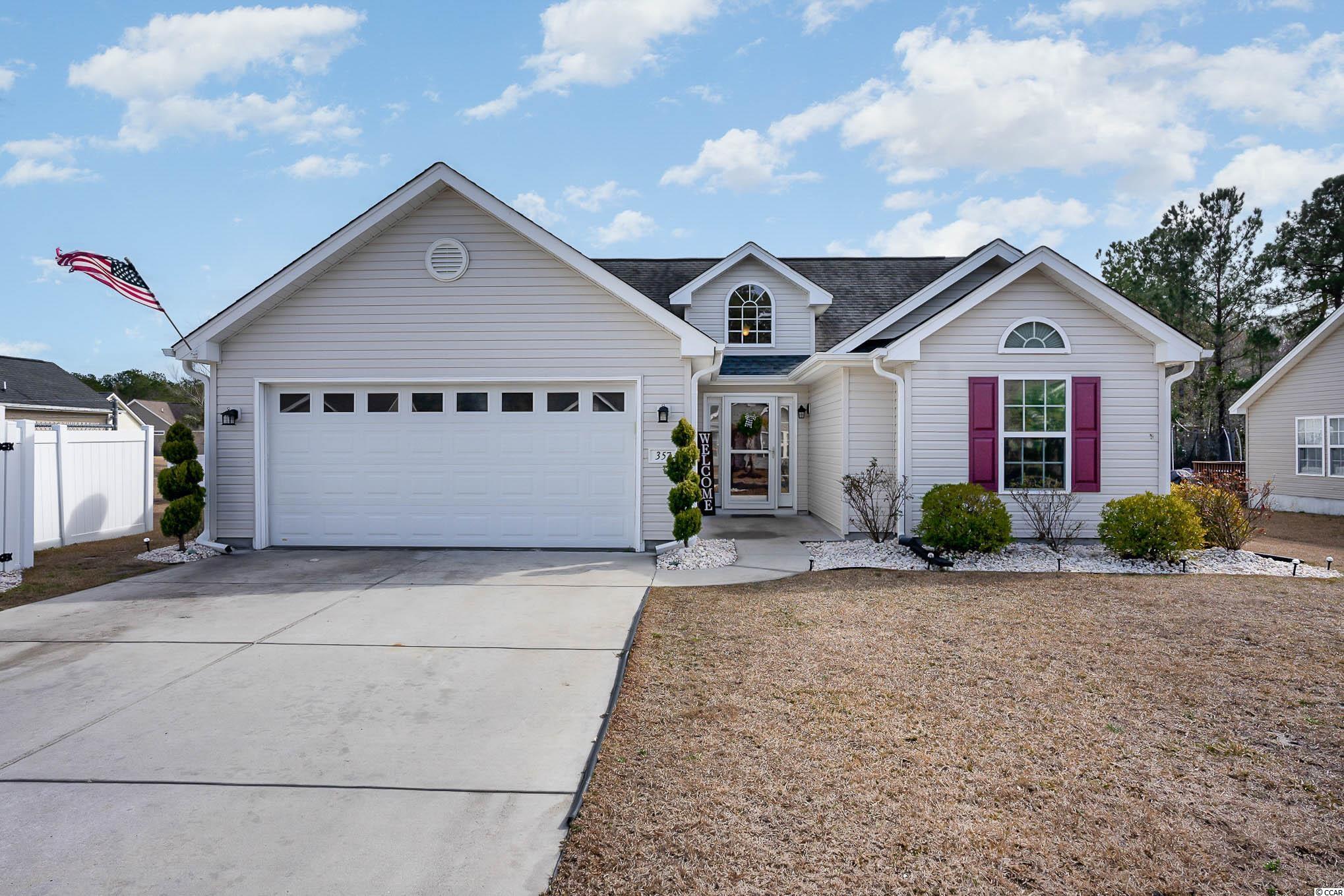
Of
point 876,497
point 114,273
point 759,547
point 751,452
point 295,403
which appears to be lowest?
point 759,547

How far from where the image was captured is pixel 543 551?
9469 millimetres

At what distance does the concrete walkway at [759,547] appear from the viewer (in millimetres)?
7883

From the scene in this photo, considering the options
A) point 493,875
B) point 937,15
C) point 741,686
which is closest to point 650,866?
point 493,875

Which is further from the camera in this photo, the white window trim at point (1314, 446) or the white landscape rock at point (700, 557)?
the white window trim at point (1314, 446)

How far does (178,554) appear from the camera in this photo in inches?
359

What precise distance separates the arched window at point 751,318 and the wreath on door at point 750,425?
1741mm

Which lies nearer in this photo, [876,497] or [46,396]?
[876,497]

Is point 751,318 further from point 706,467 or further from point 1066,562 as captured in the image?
point 1066,562

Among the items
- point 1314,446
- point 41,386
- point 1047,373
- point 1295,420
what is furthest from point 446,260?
point 41,386

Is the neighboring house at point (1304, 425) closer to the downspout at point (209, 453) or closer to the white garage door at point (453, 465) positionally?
the white garage door at point (453, 465)

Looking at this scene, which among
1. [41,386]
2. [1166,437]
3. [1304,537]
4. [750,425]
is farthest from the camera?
[41,386]

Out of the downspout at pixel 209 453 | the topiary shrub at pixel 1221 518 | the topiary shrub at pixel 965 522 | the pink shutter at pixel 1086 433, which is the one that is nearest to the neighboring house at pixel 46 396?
the downspout at pixel 209 453

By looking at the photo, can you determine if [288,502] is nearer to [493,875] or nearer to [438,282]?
[438,282]

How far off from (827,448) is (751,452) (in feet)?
6.36
